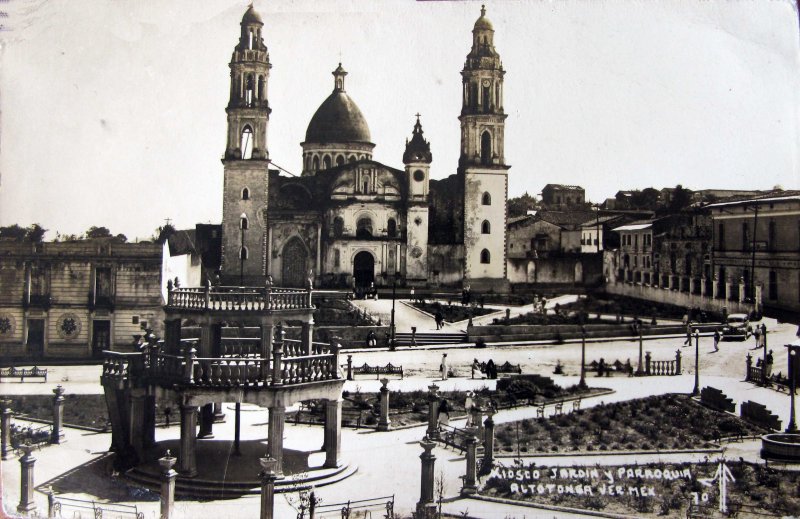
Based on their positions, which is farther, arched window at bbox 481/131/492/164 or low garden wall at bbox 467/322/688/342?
arched window at bbox 481/131/492/164

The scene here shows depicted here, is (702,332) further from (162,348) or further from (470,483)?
(162,348)

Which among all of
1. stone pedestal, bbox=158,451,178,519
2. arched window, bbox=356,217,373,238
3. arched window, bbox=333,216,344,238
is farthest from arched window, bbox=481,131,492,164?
stone pedestal, bbox=158,451,178,519

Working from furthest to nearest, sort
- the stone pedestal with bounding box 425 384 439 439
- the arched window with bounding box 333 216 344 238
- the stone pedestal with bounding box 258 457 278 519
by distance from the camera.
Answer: the arched window with bounding box 333 216 344 238 → the stone pedestal with bounding box 425 384 439 439 → the stone pedestal with bounding box 258 457 278 519

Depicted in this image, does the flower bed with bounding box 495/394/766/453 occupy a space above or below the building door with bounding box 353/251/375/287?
below

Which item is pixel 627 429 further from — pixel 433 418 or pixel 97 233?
pixel 97 233

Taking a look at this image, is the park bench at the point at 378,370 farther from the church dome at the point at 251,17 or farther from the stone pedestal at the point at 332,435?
the church dome at the point at 251,17

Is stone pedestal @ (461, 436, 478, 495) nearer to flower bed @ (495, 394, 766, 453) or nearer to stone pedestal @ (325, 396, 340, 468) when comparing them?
flower bed @ (495, 394, 766, 453)

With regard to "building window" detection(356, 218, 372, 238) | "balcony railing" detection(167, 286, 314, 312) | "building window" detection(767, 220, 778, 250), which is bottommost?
"balcony railing" detection(167, 286, 314, 312)
